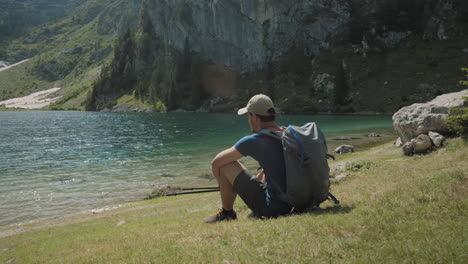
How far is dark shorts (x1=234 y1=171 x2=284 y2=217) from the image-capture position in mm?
8508

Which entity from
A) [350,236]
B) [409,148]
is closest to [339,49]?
[409,148]

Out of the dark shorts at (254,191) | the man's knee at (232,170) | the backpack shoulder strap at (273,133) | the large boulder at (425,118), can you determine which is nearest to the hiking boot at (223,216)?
the dark shorts at (254,191)

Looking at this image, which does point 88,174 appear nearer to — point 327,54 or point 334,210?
point 334,210

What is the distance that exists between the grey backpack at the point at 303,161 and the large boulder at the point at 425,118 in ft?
53.5

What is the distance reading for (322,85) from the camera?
431ft

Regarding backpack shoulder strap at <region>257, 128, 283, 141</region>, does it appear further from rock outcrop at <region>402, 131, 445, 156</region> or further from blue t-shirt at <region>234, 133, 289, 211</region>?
rock outcrop at <region>402, 131, 445, 156</region>

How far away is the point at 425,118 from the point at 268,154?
1753 cm

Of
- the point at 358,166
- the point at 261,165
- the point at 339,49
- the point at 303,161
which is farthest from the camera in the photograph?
the point at 339,49

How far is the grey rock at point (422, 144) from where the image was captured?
19312mm

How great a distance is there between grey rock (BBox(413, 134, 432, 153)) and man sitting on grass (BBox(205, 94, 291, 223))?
48.4 feet

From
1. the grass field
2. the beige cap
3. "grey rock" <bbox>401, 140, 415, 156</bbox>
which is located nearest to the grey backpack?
the beige cap

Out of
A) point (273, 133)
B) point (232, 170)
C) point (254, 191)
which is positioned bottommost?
point (254, 191)

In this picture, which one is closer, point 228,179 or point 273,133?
point 273,133

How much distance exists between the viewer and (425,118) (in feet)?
68.3
